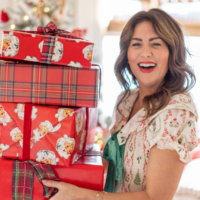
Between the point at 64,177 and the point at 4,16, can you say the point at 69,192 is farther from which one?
the point at 4,16

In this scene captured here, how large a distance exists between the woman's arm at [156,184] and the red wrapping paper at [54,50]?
0.41 meters

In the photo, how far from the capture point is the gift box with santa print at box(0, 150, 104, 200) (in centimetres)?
85

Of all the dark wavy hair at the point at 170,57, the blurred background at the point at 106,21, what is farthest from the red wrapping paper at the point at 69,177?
the blurred background at the point at 106,21

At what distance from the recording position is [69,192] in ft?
2.66

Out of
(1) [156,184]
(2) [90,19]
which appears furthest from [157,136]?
(2) [90,19]

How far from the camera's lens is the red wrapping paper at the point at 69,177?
33.6 inches

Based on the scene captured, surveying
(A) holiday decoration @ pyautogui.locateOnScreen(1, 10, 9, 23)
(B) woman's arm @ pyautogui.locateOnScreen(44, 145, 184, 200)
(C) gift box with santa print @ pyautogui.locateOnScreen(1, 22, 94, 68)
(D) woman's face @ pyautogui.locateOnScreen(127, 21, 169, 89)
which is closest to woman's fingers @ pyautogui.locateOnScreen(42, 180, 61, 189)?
(B) woman's arm @ pyautogui.locateOnScreen(44, 145, 184, 200)

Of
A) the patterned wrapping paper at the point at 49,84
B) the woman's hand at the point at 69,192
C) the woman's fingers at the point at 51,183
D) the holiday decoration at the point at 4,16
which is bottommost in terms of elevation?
the woman's hand at the point at 69,192

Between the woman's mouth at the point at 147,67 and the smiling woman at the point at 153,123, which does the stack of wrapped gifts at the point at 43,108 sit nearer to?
the smiling woman at the point at 153,123

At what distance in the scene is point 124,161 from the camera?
3.23ft

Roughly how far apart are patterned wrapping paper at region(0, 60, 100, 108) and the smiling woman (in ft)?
0.82

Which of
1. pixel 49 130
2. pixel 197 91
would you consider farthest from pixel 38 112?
pixel 197 91

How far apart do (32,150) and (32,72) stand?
27 centimetres

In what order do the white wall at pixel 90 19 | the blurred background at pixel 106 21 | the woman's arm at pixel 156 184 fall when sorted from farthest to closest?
the white wall at pixel 90 19 → the blurred background at pixel 106 21 → the woman's arm at pixel 156 184
